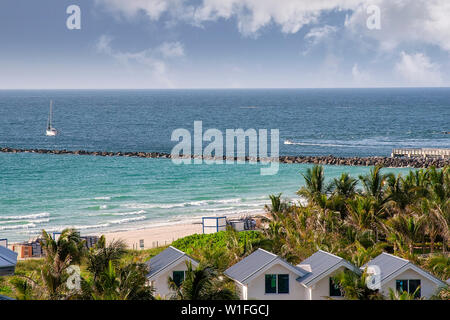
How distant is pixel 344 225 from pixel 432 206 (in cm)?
477

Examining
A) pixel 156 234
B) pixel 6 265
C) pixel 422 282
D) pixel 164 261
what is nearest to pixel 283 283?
pixel 164 261

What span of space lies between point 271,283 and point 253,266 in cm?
100

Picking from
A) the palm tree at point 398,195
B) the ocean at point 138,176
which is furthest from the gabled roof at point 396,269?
the ocean at point 138,176

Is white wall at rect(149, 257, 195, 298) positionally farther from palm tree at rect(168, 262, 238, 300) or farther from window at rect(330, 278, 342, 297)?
palm tree at rect(168, 262, 238, 300)

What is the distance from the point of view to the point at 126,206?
6372cm

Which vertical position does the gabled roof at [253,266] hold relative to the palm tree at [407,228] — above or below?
below

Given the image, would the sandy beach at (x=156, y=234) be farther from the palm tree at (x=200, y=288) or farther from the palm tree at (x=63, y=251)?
the palm tree at (x=200, y=288)

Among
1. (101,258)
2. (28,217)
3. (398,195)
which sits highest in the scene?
(398,195)

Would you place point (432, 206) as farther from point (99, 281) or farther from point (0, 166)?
point (0, 166)

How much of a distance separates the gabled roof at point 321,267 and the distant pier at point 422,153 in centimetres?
6874

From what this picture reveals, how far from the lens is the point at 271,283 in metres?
25.3

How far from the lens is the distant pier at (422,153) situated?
9062 centimetres

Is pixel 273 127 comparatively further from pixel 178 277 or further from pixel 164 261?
pixel 178 277
